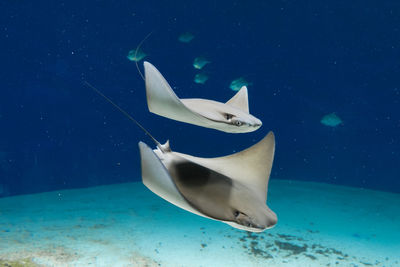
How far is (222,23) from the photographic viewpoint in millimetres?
10242

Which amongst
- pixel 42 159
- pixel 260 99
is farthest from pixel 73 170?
pixel 260 99

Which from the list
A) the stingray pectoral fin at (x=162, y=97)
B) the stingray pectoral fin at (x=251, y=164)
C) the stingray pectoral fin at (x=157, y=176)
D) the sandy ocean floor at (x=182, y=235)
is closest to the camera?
the stingray pectoral fin at (x=157, y=176)

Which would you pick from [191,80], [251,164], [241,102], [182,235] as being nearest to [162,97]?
[251,164]

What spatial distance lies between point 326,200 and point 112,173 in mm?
6665

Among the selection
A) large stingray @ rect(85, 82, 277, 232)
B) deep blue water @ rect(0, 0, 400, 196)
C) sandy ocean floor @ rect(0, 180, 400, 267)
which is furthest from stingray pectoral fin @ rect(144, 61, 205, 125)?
deep blue water @ rect(0, 0, 400, 196)

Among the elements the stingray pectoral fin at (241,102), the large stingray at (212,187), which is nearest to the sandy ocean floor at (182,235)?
the stingray pectoral fin at (241,102)

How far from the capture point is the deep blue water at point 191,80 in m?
9.81

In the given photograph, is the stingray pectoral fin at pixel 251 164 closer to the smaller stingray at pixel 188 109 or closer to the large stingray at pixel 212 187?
the large stingray at pixel 212 187

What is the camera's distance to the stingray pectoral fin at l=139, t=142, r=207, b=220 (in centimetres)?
130

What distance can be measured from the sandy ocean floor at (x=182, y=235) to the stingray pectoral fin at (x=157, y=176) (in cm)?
270

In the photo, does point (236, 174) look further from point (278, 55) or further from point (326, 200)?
point (278, 55)

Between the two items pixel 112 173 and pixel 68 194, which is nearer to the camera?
pixel 68 194

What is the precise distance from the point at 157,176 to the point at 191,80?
30.8 feet

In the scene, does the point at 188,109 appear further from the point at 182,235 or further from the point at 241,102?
the point at 182,235
